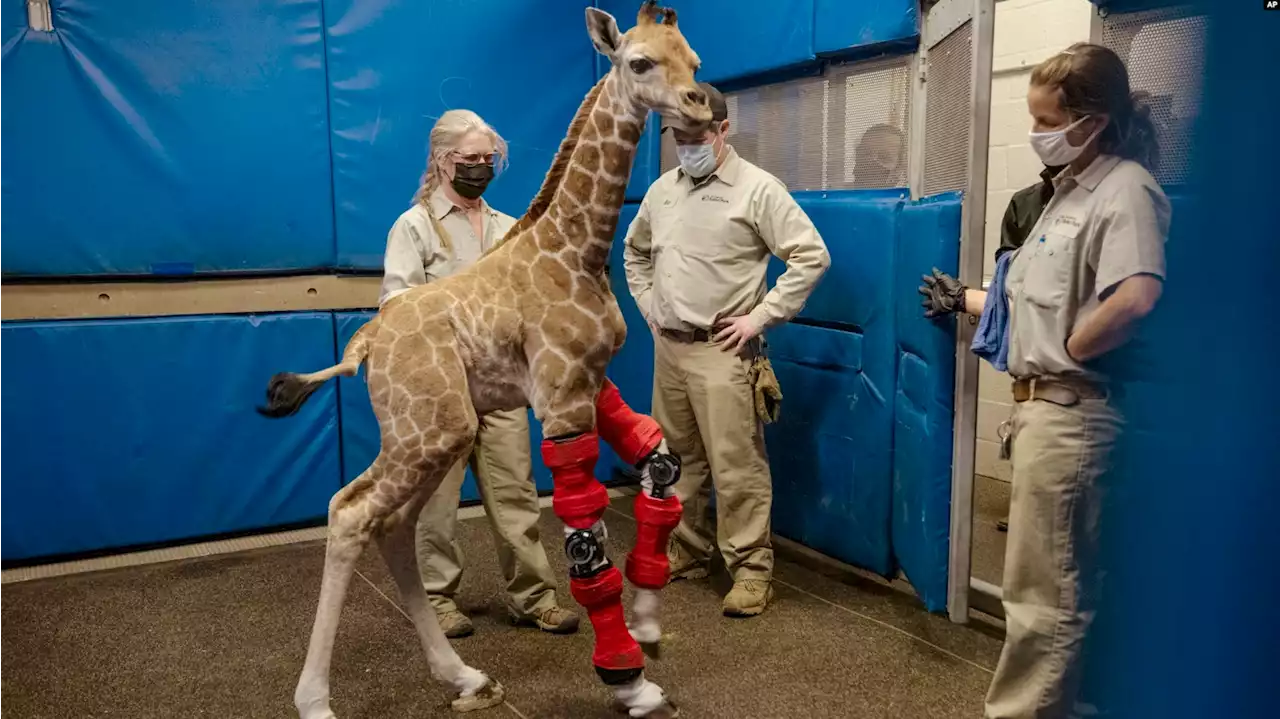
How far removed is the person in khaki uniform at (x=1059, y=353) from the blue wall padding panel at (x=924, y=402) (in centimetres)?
62

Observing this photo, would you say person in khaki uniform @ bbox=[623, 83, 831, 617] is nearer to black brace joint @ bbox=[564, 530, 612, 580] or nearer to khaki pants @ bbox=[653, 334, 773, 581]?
khaki pants @ bbox=[653, 334, 773, 581]

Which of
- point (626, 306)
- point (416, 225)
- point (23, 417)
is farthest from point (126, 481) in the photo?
point (626, 306)

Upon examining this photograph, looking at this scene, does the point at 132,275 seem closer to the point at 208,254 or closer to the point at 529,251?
the point at 208,254

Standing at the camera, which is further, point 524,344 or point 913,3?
point 913,3

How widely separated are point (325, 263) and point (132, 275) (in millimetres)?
694

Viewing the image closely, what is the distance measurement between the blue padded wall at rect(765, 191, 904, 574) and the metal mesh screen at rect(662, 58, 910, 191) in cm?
9

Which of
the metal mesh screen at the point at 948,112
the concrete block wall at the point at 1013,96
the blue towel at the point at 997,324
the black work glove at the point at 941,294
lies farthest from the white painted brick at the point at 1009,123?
the blue towel at the point at 997,324

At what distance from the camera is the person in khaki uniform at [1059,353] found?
5.35 feet

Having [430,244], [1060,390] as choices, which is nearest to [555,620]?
[430,244]

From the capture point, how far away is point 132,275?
3455mm

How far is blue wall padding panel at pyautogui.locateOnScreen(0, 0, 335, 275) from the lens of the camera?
327 centimetres

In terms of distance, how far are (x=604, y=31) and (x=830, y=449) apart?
1791 mm

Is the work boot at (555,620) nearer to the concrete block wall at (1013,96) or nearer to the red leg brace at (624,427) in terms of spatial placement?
the red leg brace at (624,427)

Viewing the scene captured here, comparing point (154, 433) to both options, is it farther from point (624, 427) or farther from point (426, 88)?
point (624, 427)
